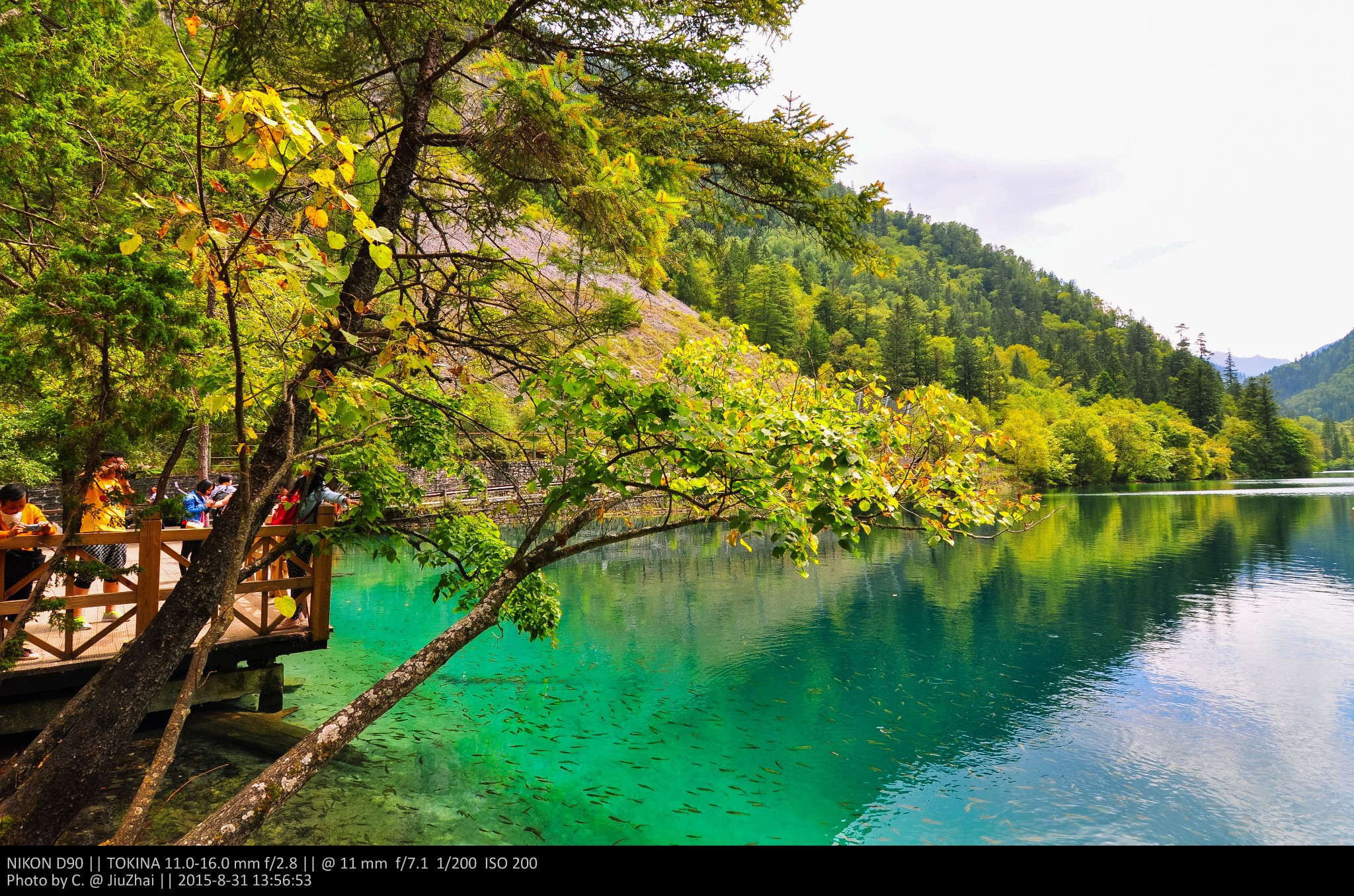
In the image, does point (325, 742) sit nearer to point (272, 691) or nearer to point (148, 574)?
point (148, 574)

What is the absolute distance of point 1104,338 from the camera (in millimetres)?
124688

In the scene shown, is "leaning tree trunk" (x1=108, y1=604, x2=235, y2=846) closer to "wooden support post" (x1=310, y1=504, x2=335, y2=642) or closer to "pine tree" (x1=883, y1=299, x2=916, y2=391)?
"wooden support post" (x1=310, y1=504, x2=335, y2=642)

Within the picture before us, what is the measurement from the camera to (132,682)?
4383mm

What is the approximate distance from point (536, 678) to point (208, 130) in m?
9.16

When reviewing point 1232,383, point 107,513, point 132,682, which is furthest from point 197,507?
point 1232,383

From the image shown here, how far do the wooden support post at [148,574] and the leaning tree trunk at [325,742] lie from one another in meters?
3.86

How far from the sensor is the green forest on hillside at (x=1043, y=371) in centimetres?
7188

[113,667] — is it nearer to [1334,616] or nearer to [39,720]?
[39,720]

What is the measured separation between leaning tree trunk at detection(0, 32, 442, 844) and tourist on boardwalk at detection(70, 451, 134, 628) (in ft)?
3.50

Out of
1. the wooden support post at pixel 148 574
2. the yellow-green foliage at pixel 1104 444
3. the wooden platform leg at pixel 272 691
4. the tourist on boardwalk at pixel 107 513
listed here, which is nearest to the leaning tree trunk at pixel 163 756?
the tourist on boardwalk at pixel 107 513

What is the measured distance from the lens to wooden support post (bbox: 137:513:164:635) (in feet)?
20.0

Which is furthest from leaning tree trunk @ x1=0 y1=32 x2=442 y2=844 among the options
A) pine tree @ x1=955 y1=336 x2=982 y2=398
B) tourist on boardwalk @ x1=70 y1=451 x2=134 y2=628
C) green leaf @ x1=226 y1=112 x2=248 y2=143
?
pine tree @ x1=955 y1=336 x2=982 y2=398
